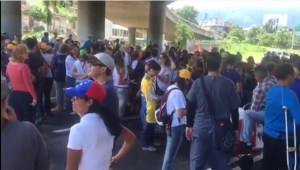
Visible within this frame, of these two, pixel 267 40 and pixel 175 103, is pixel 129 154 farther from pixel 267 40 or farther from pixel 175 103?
pixel 267 40

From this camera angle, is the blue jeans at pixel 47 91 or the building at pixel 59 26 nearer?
the blue jeans at pixel 47 91

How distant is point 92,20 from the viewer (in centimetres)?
2738

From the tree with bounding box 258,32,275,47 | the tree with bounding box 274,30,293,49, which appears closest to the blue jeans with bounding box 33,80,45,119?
the tree with bounding box 274,30,293,49

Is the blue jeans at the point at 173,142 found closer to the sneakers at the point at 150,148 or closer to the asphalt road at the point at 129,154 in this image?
the asphalt road at the point at 129,154

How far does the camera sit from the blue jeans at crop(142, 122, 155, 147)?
25.2 feet

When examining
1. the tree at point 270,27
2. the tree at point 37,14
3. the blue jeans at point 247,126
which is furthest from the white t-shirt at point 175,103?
the tree at point 270,27

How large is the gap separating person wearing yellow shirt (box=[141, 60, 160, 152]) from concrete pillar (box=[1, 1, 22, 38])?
18.8 meters

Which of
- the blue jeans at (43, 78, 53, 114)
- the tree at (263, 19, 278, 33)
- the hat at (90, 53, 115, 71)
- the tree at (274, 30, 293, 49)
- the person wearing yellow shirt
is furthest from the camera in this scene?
the tree at (263, 19, 278, 33)

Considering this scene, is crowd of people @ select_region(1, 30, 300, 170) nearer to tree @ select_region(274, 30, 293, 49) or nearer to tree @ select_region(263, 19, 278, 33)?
tree @ select_region(274, 30, 293, 49)

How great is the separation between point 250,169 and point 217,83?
250 cm

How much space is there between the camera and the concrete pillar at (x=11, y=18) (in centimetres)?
2445

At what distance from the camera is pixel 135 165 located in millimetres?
6980

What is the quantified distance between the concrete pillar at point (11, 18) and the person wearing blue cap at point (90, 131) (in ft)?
74.6

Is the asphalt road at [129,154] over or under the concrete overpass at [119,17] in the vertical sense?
under
